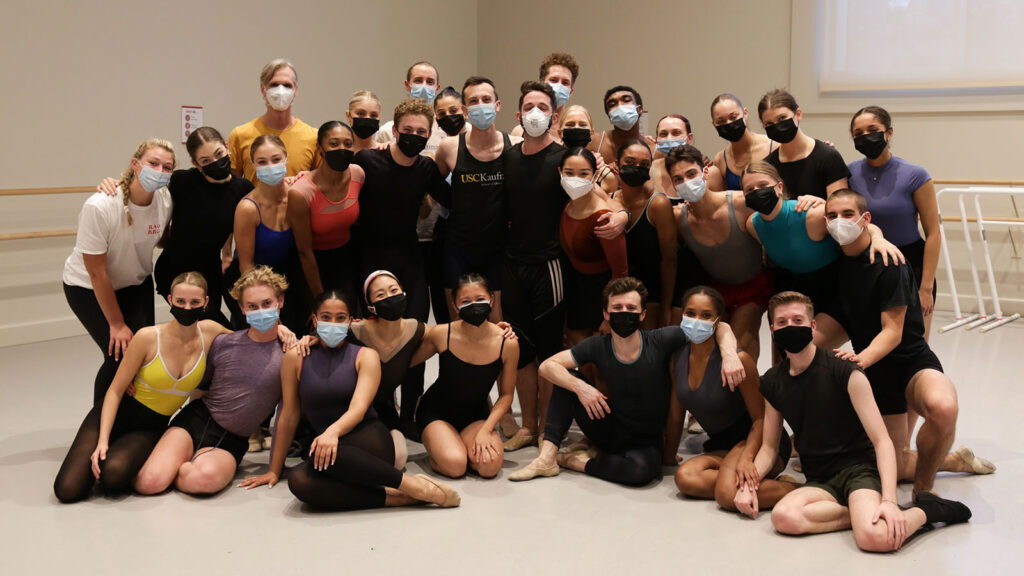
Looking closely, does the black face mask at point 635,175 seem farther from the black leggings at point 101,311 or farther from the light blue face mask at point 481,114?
the black leggings at point 101,311

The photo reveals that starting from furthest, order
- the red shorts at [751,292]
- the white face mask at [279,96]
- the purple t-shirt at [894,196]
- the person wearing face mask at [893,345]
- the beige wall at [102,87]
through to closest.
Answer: the beige wall at [102,87]
the white face mask at [279,96]
the red shorts at [751,292]
the purple t-shirt at [894,196]
the person wearing face mask at [893,345]

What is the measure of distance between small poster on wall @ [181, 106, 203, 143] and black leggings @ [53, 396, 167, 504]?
11.7 ft

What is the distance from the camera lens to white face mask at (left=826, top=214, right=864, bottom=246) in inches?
132

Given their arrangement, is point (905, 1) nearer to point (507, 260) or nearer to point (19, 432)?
point (507, 260)

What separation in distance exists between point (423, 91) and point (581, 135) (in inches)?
39.3

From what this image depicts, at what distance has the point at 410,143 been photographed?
13.1 ft

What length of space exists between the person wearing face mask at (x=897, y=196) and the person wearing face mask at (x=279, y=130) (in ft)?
8.00

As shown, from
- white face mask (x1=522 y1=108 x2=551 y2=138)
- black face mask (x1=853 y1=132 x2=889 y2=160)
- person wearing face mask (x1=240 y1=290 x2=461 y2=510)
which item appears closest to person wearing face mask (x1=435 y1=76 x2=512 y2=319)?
white face mask (x1=522 y1=108 x2=551 y2=138)

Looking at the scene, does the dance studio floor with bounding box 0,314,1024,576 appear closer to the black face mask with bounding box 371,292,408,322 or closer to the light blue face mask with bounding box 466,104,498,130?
the black face mask with bounding box 371,292,408,322

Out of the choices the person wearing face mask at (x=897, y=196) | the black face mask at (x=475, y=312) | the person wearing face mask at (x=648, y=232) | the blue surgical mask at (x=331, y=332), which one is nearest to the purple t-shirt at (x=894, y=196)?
the person wearing face mask at (x=897, y=196)

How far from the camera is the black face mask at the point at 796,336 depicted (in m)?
3.15

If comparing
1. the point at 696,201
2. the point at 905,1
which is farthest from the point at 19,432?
the point at 905,1

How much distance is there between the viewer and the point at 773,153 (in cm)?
402

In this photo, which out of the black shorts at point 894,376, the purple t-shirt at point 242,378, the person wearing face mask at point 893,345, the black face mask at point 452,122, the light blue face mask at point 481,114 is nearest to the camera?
the person wearing face mask at point 893,345
